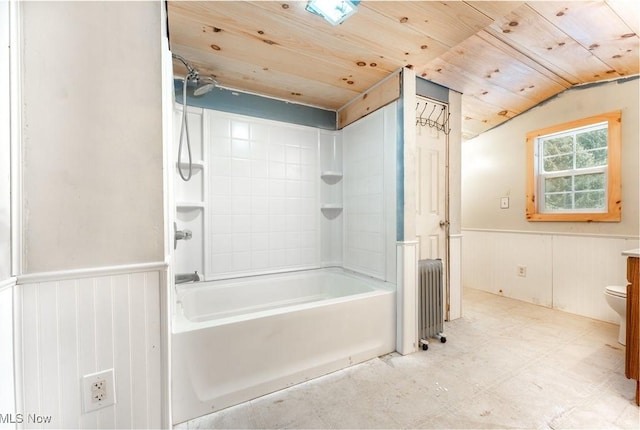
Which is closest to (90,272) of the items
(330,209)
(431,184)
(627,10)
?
(330,209)

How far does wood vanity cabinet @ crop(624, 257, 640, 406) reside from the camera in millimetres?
1444

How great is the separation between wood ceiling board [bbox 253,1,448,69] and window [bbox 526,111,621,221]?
1.97 metres

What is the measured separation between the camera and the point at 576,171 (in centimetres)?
274

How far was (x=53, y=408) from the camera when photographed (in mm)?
906

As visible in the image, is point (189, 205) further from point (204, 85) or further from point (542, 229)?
point (542, 229)

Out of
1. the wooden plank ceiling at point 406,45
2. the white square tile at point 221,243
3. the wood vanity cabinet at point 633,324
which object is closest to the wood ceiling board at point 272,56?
the wooden plank ceiling at point 406,45

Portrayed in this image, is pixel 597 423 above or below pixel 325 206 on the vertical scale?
below

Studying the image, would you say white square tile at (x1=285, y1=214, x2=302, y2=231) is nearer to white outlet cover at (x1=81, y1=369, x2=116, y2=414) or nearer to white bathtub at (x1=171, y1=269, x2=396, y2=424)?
white bathtub at (x1=171, y1=269, x2=396, y2=424)

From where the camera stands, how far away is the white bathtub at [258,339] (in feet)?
4.55

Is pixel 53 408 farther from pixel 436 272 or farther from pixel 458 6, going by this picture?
pixel 458 6

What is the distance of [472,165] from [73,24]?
13.0 ft

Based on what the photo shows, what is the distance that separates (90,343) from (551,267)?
12.5 ft

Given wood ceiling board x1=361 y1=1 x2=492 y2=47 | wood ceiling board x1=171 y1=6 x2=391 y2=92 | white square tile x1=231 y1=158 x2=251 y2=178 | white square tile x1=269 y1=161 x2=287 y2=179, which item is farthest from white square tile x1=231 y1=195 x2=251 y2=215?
wood ceiling board x1=361 y1=1 x2=492 y2=47

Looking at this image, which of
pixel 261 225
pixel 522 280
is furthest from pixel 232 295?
pixel 522 280
